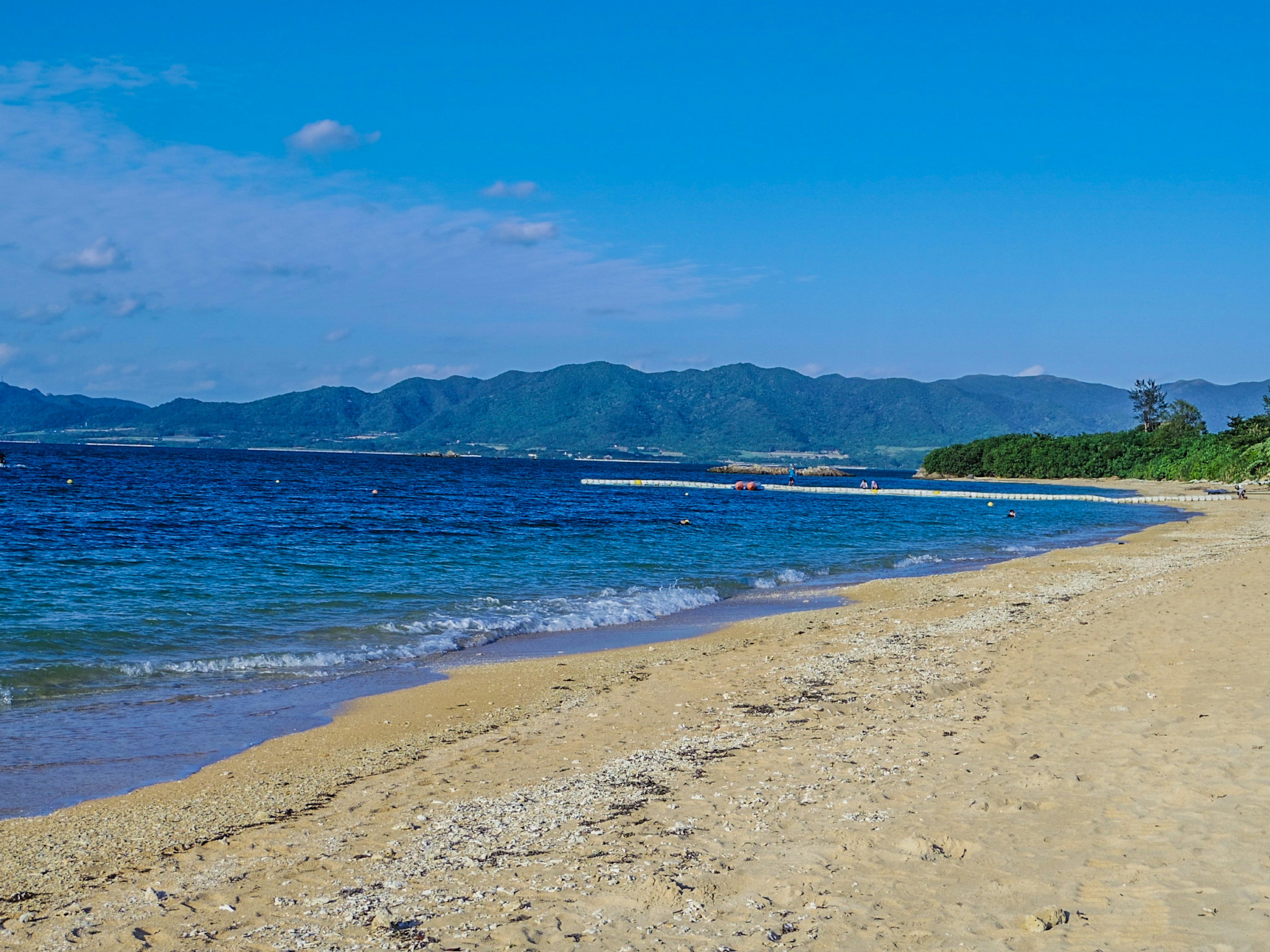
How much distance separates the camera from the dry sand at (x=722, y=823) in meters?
4.71

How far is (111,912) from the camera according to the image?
16.6 feet

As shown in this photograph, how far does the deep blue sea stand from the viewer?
1024 cm

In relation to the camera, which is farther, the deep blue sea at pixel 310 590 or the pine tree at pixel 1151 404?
the pine tree at pixel 1151 404

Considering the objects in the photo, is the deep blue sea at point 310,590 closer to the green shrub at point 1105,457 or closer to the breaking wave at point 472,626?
the breaking wave at point 472,626

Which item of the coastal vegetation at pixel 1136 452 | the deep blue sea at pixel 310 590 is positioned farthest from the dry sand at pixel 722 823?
the coastal vegetation at pixel 1136 452

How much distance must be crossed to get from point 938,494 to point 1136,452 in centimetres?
6163

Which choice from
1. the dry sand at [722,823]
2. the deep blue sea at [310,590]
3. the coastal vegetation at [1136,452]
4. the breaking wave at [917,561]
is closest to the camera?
the dry sand at [722,823]

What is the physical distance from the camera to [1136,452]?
126188mm

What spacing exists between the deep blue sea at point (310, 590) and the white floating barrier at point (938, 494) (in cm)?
1698

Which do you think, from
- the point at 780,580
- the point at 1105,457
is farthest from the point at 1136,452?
the point at 780,580

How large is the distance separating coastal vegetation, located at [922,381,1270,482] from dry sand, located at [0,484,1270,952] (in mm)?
83598

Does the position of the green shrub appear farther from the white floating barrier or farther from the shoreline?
the shoreline

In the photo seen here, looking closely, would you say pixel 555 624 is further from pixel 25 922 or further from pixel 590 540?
pixel 590 540

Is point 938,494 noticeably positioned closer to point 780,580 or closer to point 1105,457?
point 780,580
